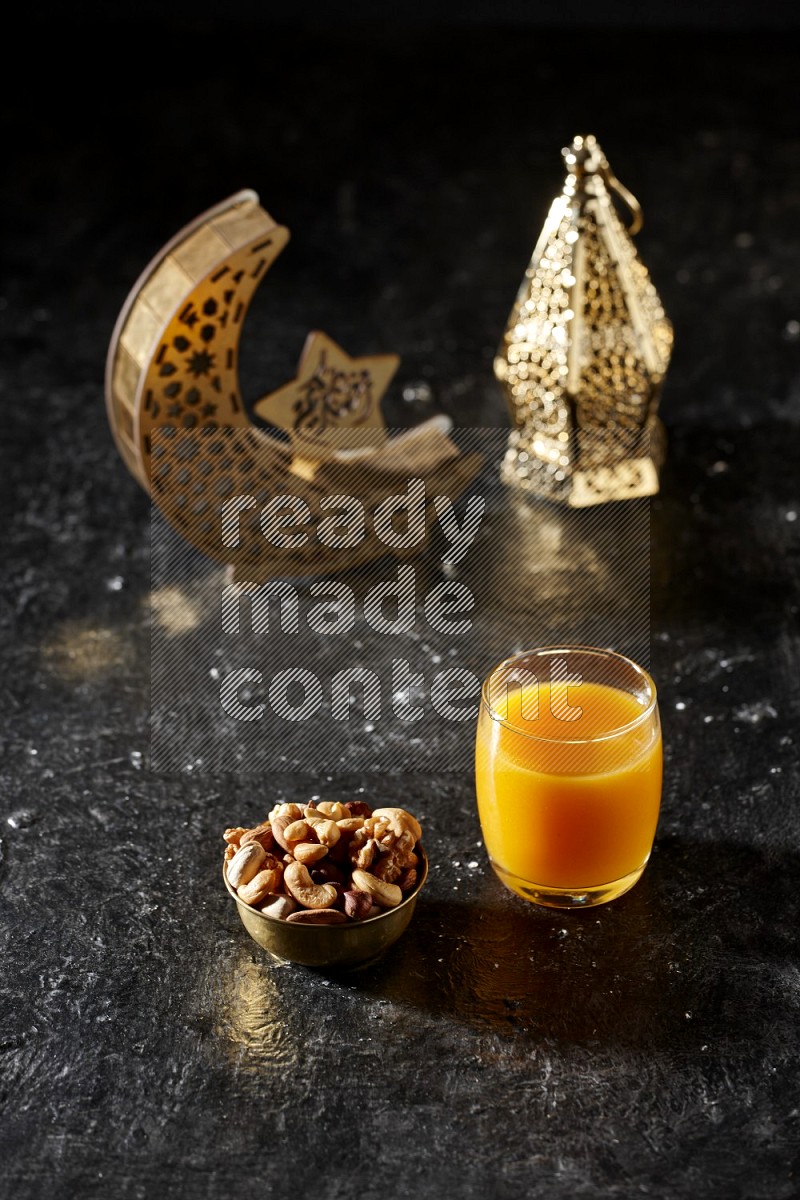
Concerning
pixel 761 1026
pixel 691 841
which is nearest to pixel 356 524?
pixel 691 841

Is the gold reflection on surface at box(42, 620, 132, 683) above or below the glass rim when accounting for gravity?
below

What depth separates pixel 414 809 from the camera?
115 centimetres

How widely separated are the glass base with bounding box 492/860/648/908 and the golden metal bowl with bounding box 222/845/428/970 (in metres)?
0.08

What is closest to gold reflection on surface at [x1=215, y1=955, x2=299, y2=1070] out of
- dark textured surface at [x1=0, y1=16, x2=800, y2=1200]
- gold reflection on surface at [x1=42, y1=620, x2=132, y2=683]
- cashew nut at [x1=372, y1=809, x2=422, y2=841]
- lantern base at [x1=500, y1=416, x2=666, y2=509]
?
dark textured surface at [x1=0, y1=16, x2=800, y2=1200]

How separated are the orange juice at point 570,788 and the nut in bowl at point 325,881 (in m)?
0.06

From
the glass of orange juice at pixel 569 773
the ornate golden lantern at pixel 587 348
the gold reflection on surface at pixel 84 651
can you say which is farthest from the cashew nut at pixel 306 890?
the ornate golden lantern at pixel 587 348

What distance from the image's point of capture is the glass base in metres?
1.04

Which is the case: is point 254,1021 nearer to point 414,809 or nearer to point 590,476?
point 414,809

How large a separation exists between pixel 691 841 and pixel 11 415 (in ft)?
3.06

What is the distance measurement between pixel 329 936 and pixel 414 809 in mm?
205

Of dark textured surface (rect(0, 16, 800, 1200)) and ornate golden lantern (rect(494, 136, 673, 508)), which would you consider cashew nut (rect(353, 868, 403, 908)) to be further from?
ornate golden lantern (rect(494, 136, 673, 508))

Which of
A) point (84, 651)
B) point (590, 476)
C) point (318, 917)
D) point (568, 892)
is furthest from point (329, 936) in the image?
point (590, 476)

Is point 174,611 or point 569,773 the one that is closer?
point 569,773

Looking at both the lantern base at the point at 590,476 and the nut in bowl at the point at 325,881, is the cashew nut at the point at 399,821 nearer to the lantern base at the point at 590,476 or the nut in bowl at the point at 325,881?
the nut in bowl at the point at 325,881
